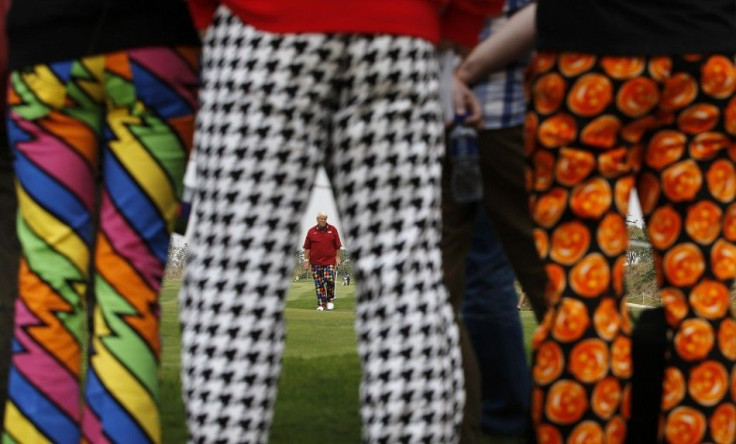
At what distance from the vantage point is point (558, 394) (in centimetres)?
205

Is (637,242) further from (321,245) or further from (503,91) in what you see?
(321,245)

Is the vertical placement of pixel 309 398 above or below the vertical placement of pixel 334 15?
below

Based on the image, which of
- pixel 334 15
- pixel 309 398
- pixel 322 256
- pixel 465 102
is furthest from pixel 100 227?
pixel 322 256

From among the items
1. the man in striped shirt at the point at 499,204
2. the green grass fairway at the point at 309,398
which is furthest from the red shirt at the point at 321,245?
the man in striped shirt at the point at 499,204

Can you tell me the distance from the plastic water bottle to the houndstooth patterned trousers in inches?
28.9

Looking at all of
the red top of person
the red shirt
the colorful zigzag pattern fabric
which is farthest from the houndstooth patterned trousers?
the red shirt

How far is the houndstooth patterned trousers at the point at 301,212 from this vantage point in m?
1.68

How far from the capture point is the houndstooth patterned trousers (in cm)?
168

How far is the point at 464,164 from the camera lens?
2.56 metres

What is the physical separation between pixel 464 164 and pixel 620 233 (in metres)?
0.57

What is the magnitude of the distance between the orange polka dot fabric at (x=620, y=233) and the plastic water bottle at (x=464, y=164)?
45cm

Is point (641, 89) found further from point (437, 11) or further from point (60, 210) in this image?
point (60, 210)

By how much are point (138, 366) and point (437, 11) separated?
0.86 metres

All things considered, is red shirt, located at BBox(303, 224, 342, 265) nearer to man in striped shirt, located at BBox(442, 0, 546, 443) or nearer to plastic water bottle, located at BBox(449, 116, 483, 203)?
man in striped shirt, located at BBox(442, 0, 546, 443)
